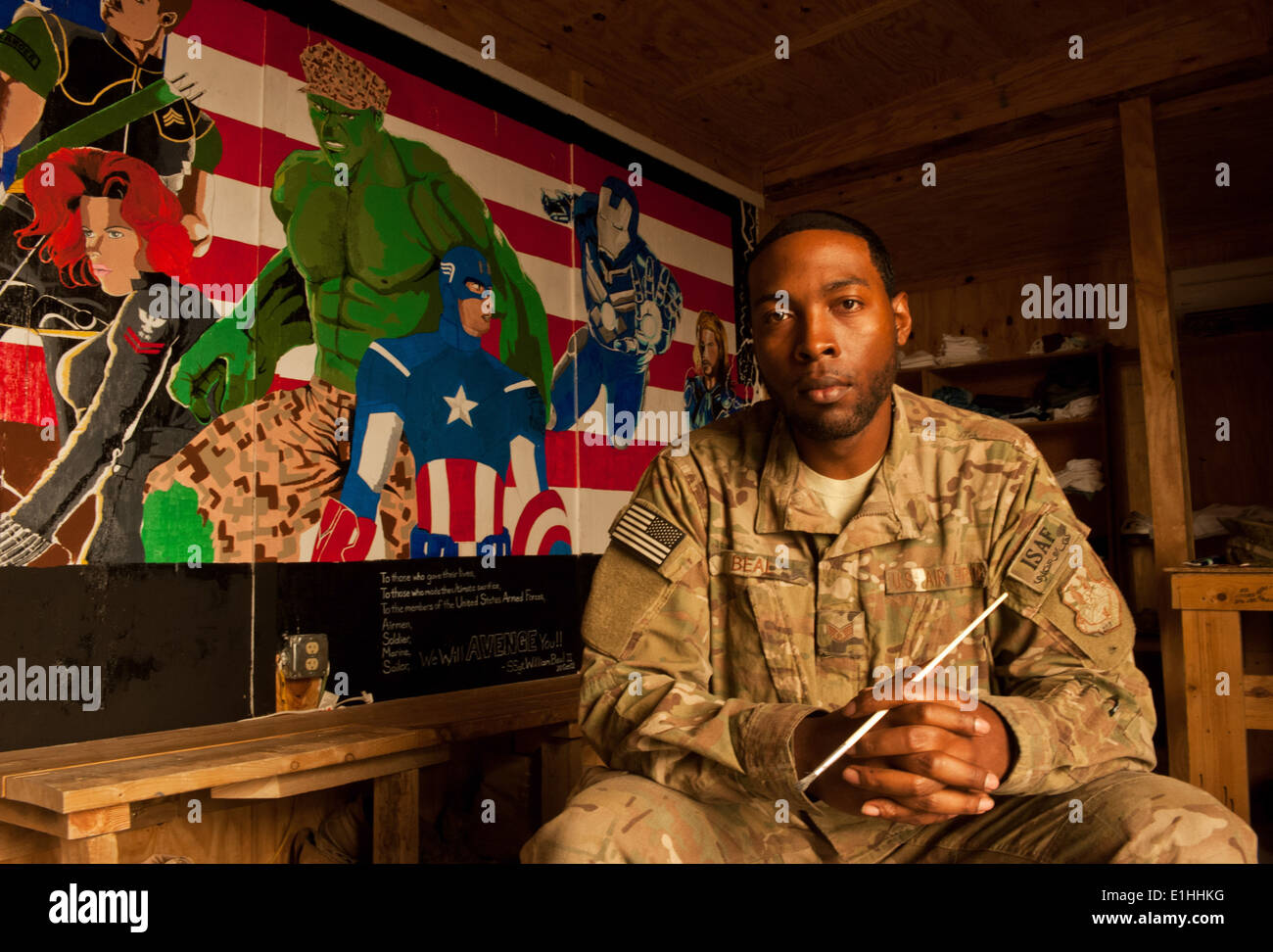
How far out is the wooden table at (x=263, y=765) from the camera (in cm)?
155

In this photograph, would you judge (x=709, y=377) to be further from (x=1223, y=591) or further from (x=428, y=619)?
(x=1223, y=591)

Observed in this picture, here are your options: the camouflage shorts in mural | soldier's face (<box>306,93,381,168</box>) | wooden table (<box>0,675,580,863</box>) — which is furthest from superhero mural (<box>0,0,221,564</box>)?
wooden table (<box>0,675,580,863</box>)

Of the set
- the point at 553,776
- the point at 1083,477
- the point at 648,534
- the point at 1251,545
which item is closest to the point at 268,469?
the point at 553,776

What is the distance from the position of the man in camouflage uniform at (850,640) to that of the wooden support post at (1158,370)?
1801mm

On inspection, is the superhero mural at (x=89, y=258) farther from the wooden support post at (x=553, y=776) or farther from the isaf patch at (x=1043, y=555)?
the isaf patch at (x=1043, y=555)

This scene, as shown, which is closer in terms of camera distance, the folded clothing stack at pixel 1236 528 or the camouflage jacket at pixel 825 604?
the camouflage jacket at pixel 825 604

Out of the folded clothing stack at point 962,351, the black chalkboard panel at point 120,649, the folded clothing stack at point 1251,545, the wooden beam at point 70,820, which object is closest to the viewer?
the wooden beam at point 70,820

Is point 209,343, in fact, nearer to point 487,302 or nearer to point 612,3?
point 487,302

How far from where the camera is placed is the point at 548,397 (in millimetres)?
3055

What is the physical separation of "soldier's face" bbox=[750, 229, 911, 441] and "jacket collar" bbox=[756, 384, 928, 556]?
0.23 ft

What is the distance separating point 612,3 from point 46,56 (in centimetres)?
168

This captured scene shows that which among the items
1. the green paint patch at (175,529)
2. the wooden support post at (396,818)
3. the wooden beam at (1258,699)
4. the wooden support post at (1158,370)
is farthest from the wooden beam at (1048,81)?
the wooden support post at (396,818)
